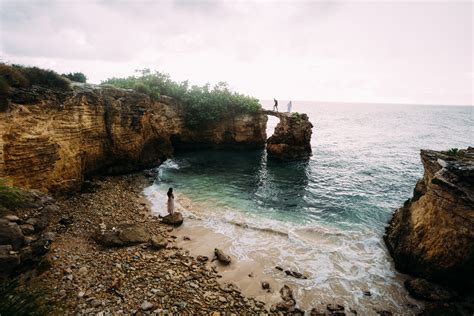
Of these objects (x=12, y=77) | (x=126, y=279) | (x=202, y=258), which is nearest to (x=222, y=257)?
(x=202, y=258)

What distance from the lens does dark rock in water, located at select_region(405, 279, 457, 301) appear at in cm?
896

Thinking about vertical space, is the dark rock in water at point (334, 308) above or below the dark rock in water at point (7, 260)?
below

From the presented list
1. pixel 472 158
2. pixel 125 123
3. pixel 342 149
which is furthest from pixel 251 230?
pixel 342 149

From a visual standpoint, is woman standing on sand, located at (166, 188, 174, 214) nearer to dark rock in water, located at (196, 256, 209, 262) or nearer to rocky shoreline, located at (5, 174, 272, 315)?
rocky shoreline, located at (5, 174, 272, 315)

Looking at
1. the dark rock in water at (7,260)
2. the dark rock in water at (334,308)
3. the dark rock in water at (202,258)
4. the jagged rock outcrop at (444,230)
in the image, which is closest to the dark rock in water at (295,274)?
the dark rock in water at (334,308)

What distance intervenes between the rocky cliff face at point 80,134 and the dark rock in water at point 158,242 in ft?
A: 22.0

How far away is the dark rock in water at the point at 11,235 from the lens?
19.8 feet

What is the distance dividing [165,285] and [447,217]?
10678 mm

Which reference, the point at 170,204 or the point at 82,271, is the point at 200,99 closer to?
the point at 170,204

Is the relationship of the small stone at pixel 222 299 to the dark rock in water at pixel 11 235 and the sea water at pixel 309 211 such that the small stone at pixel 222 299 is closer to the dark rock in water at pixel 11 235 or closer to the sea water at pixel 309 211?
the sea water at pixel 309 211

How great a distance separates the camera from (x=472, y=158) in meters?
11.0

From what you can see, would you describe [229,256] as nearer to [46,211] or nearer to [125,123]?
[46,211]

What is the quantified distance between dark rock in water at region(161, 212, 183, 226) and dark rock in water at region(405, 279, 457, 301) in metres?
10.5

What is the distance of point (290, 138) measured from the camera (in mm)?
29906
